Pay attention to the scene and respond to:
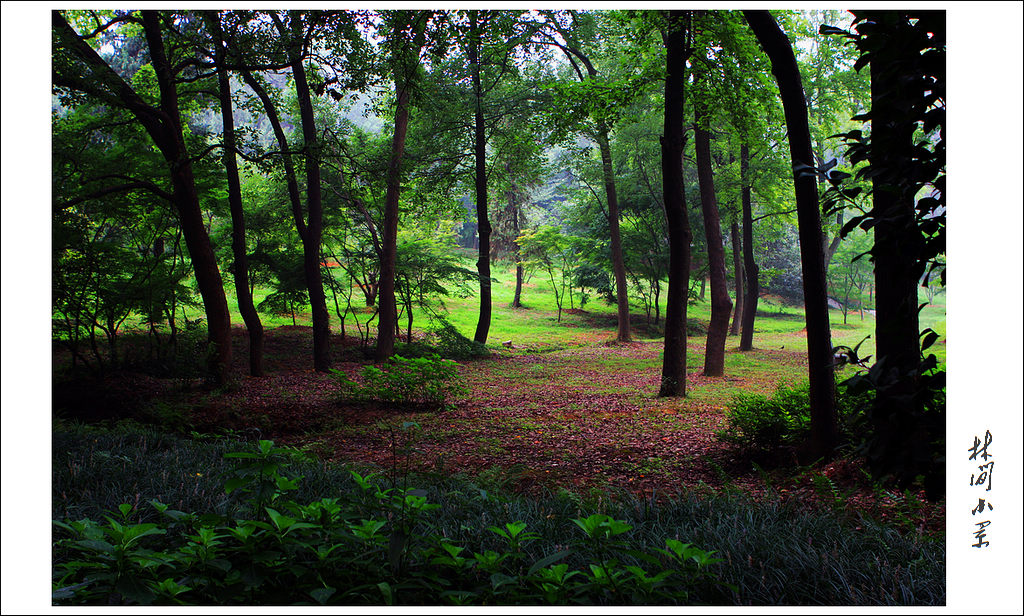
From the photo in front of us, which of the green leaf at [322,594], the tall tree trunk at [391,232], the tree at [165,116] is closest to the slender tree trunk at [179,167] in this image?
the tree at [165,116]

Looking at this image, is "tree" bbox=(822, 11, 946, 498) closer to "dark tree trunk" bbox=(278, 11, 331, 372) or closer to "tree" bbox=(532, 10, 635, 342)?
"tree" bbox=(532, 10, 635, 342)

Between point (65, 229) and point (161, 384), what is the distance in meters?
2.59

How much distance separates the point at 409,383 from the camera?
7.48m

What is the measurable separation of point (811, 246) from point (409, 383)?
197 inches

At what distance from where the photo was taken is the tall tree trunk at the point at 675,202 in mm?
7707

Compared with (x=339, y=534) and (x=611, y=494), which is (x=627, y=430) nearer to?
(x=611, y=494)

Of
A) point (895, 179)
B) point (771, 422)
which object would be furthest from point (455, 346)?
point (895, 179)

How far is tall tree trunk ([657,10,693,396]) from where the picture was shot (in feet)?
25.3

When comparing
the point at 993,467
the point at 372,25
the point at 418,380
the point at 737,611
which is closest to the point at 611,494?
the point at 737,611

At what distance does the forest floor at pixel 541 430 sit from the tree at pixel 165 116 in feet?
3.33

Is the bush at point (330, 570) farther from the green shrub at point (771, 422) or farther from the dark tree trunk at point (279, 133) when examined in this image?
the dark tree trunk at point (279, 133)

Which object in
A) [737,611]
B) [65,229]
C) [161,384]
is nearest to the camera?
[737,611]

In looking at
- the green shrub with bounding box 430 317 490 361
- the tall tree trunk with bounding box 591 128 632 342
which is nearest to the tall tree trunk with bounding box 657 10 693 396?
the green shrub with bounding box 430 317 490 361

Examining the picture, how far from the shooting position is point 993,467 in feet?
5.88
